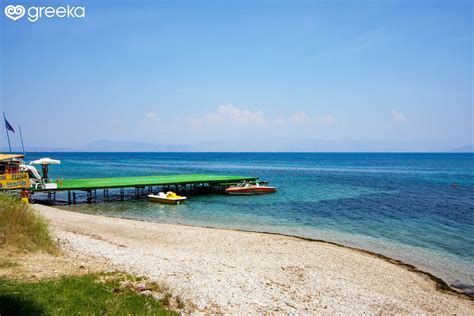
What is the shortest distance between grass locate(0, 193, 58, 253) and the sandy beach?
1.46 metres

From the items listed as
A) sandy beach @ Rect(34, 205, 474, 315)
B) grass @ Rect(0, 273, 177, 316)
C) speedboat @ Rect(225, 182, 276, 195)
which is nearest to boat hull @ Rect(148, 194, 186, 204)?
speedboat @ Rect(225, 182, 276, 195)

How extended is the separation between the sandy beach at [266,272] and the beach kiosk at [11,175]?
10.6 meters

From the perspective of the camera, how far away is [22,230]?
13242 millimetres

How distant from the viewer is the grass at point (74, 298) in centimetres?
793

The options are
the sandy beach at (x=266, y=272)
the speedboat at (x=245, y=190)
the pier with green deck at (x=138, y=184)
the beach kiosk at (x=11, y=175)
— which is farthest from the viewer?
the speedboat at (x=245, y=190)

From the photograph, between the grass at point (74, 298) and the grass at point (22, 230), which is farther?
the grass at point (22, 230)

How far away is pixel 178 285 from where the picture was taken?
10.7 metres

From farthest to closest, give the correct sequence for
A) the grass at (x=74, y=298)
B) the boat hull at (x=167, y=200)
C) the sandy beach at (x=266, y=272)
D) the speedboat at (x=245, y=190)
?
1. the speedboat at (x=245, y=190)
2. the boat hull at (x=167, y=200)
3. the sandy beach at (x=266, y=272)
4. the grass at (x=74, y=298)

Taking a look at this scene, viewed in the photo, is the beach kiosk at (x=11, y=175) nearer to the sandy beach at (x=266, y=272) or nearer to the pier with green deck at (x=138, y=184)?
the pier with green deck at (x=138, y=184)

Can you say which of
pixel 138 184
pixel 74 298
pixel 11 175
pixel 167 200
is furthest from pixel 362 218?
pixel 11 175

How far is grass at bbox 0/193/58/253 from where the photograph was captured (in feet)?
41.2

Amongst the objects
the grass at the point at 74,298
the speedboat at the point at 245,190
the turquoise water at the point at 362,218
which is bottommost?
the turquoise water at the point at 362,218

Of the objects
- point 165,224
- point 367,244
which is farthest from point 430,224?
point 165,224

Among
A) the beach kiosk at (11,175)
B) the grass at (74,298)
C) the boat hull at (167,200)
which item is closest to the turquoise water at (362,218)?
the boat hull at (167,200)
